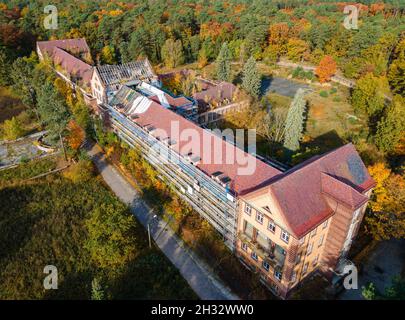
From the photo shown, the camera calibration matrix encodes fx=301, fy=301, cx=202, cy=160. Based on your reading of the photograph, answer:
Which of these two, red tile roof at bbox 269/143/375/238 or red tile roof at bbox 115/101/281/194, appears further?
red tile roof at bbox 115/101/281/194

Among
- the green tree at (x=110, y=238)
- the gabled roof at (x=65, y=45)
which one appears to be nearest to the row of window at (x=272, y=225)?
the green tree at (x=110, y=238)

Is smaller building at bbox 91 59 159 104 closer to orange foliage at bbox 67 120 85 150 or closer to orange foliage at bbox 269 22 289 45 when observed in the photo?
orange foliage at bbox 67 120 85 150

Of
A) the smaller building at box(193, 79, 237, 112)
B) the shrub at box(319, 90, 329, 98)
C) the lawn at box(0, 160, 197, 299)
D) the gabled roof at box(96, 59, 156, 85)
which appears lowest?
the lawn at box(0, 160, 197, 299)

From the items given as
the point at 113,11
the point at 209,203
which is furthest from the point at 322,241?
the point at 113,11

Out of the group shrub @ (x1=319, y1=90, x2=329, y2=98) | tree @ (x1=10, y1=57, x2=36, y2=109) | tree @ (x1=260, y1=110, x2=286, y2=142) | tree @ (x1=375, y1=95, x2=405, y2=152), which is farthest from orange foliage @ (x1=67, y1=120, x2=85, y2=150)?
shrub @ (x1=319, y1=90, x2=329, y2=98)

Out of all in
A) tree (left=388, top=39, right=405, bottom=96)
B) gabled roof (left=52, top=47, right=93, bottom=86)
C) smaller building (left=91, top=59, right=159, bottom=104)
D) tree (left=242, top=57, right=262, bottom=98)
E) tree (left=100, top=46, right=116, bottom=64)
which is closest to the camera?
smaller building (left=91, top=59, right=159, bottom=104)
